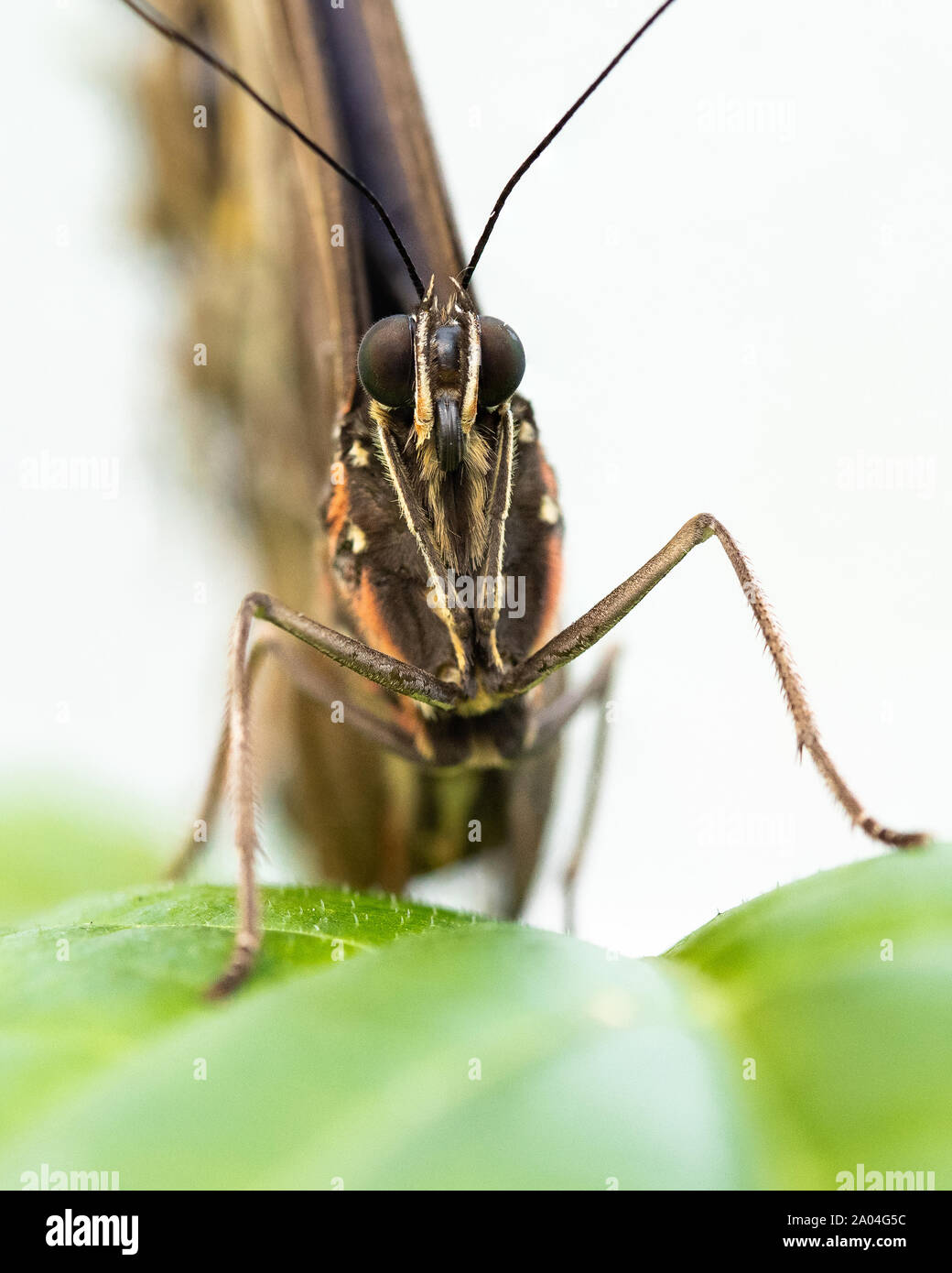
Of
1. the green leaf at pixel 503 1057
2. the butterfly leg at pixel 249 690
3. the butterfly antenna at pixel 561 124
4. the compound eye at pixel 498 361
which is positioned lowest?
the green leaf at pixel 503 1057

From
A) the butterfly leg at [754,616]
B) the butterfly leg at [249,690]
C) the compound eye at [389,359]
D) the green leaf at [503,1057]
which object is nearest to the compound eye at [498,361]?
the compound eye at [389,359]

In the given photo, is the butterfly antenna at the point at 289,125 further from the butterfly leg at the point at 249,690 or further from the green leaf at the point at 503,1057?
the green leaf at the point at 503,1057

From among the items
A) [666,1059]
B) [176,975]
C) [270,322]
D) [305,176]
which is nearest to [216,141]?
[270,322]

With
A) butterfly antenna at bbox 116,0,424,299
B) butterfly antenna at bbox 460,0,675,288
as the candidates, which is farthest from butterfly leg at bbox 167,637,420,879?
butterfly antenna at bbox 460,0,675,288

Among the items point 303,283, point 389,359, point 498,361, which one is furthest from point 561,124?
point 303,283

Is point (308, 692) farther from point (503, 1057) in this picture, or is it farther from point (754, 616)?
point (503, 1057)

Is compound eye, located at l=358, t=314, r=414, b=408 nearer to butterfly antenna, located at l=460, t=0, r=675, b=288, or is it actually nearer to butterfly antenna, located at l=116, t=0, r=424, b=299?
butterfly antenna, located at l=116, t=0, r=424, b=299
